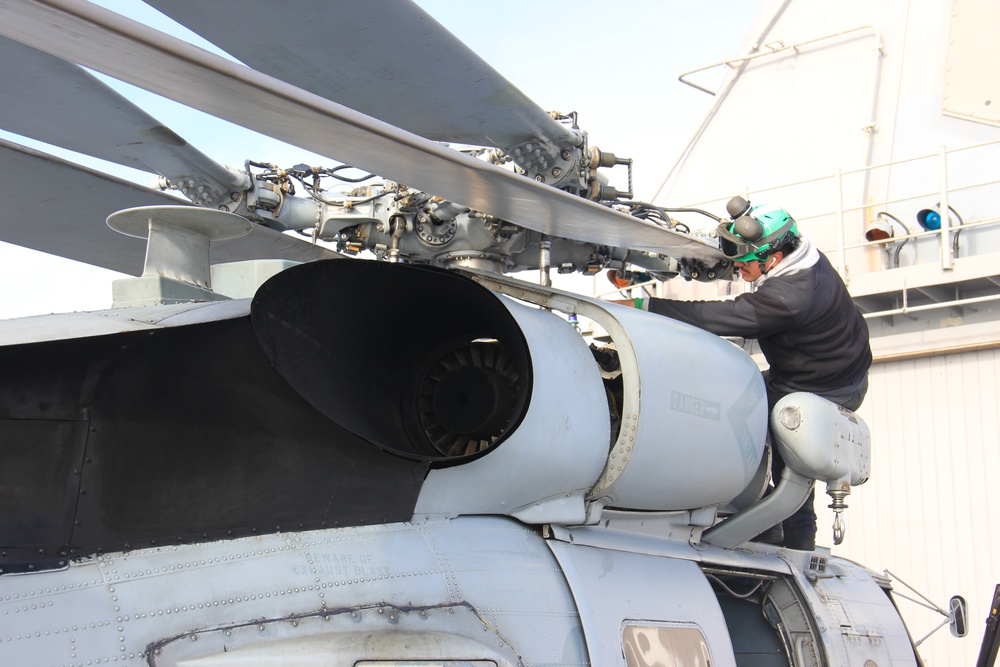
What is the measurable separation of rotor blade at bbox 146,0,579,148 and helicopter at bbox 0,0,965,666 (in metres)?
0.01

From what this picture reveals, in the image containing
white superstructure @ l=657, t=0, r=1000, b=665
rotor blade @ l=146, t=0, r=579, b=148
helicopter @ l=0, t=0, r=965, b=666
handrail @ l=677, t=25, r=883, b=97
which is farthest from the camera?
handrail @ l=677, t=25, r=883, b=97

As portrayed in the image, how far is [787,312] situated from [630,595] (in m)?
1.52

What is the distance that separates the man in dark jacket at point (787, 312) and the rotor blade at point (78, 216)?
178 centimetres

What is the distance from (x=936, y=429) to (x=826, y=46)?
547cm

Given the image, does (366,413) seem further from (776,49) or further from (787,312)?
(776,49)

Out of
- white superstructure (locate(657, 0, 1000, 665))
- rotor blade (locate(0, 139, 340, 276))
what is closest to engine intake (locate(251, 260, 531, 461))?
rotor blade (locate(0, 139, 340, 276))

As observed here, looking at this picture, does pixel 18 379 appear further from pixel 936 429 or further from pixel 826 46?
pixel 826 46

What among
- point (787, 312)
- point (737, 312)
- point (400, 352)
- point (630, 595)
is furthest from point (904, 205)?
point (400, 352)

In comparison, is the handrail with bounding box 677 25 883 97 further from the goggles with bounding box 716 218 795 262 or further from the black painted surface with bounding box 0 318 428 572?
the black painted surface with bounding box 0 318 428 572

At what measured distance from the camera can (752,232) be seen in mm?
4434

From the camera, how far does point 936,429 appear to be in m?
10.4

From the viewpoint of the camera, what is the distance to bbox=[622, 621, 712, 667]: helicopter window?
11.5 ft

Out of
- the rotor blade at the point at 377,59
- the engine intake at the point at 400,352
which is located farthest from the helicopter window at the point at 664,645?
the rotor blade at the point at 377,59

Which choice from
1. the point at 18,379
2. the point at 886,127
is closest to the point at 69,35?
the point at 18,379
